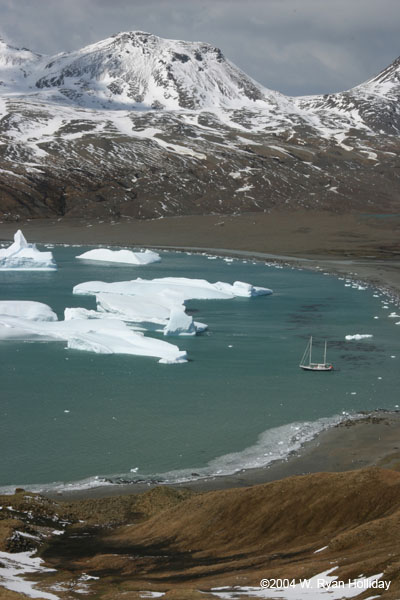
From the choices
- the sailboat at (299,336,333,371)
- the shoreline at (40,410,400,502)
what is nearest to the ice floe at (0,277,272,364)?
the sailboat at (299,336,333,371)

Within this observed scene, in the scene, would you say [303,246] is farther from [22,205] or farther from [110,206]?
[22,205]

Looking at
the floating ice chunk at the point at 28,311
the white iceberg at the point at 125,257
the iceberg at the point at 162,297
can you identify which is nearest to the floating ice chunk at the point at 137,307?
the iceberg at the point at 162,297

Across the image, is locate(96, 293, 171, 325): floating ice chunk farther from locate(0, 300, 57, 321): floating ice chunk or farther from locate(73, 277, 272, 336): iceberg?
locate(0, 300, 57, 321): floating ice chunk

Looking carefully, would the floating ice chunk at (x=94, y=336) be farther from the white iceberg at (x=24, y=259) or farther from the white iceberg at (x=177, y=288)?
the white iceberg at (x=24, y=259)

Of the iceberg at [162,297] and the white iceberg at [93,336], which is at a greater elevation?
the iceberg at [162,297]

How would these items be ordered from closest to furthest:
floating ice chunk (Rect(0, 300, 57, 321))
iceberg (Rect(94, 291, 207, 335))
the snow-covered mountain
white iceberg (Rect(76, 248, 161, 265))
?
iceberg (Rect(94, 291, 207, 335)) < floating ice chunk (Rect(0, 300, 57, 321)) < white iceberg (Rect(76, 248, 161, 265)) < the snow-covered mountain

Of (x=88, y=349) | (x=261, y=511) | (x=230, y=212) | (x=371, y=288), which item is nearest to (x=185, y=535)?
(x=261, y=511)
